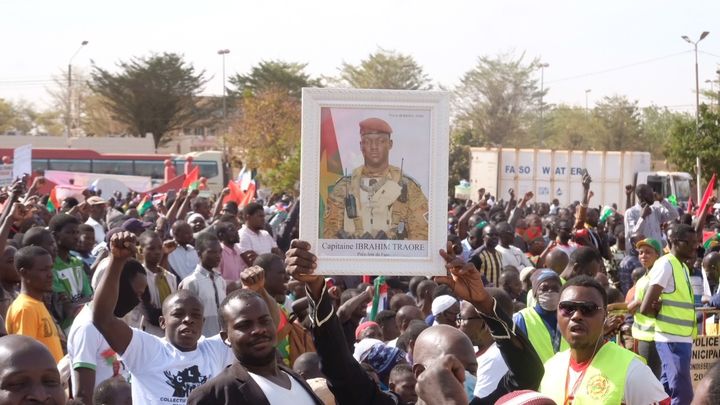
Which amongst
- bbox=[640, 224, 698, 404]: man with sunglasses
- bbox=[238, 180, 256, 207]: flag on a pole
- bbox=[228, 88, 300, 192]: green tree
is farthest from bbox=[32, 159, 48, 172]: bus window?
bbox=[640, 224, 698, 404]: man with sunglasses

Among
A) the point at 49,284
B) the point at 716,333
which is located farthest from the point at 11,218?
the point at 716,333

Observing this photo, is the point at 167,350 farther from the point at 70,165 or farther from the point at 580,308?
the point at 70,165

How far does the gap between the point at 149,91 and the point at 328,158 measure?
219 feet

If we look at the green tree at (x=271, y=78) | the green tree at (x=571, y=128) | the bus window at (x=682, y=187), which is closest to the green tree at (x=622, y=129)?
the green tree at (x=571, y=128)

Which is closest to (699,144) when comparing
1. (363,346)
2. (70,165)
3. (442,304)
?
(70,165)

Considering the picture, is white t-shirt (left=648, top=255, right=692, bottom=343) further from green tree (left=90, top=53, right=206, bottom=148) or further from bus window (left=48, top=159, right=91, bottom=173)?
green tree (left=90, top=53, right=206, bottom=148)

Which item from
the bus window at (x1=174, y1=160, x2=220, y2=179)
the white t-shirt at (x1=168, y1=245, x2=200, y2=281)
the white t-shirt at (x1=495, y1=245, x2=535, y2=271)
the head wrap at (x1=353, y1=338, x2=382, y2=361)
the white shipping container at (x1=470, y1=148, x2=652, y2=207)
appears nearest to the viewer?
the head wrap at (x1=353, y1=338, x2=382, y2=361)

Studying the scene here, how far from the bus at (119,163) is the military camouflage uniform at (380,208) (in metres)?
36.8

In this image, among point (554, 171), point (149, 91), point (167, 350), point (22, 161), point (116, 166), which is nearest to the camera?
point (167, 350)

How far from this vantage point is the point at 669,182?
36062 mm

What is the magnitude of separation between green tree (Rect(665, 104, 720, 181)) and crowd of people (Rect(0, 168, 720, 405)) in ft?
93.4

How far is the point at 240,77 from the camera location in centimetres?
7344

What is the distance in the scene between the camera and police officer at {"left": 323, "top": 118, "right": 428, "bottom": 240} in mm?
4344

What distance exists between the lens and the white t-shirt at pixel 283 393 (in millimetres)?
3887
